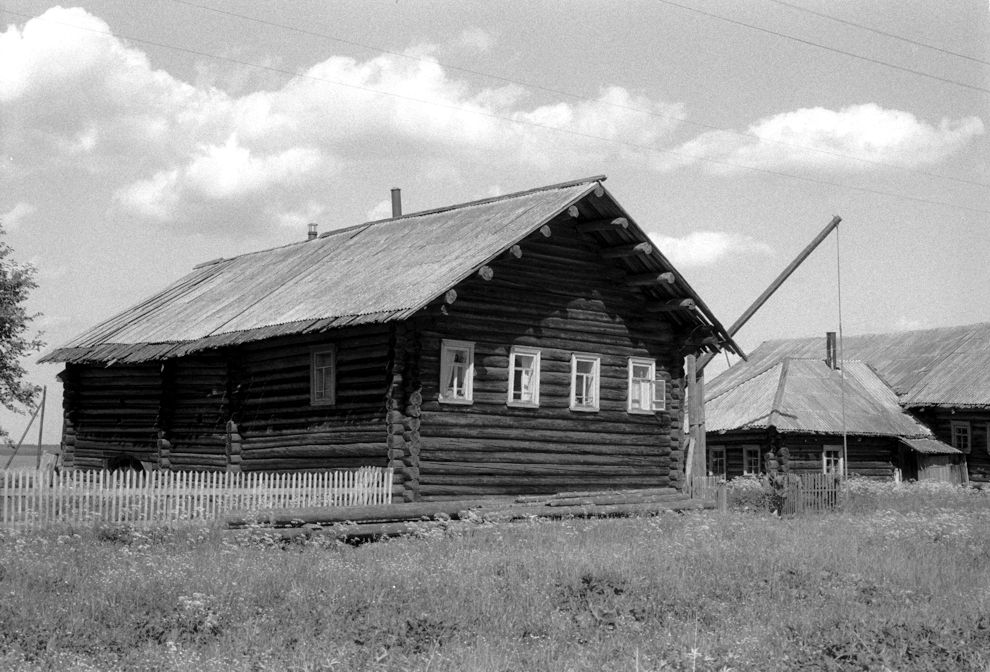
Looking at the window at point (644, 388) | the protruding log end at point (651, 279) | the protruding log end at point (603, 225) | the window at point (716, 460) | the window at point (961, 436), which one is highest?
the protruding log end at point (603, 225)

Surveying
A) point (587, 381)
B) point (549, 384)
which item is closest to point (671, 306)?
point (587, 381)

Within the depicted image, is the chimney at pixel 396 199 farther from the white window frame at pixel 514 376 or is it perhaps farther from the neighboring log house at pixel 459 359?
the white window frame at pixel 514 376

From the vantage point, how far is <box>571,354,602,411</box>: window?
2744cm

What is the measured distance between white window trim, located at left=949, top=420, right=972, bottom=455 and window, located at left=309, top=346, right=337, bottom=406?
26.2 m

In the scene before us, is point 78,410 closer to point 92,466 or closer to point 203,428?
point 92,466

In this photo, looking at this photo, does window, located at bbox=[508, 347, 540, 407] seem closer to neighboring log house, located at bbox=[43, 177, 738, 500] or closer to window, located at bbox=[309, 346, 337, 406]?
neighboring log house, located at bbox=[43, 177, 738, 500]

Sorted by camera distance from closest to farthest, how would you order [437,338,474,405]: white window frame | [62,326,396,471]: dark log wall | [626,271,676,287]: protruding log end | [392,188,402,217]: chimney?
[437,338,474,405]: white window frame < [62,326,396,471]: dark log wall < [626,271,676,287]: protruding log end < [392,188,402,217]: chimney

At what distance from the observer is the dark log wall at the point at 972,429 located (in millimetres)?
43594

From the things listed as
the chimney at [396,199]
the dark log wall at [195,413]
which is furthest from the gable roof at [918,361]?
the dark log wall at [195,413]

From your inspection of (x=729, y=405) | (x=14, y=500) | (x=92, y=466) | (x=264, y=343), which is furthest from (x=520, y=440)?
(x=729, y=405)

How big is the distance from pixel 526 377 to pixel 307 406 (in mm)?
4730

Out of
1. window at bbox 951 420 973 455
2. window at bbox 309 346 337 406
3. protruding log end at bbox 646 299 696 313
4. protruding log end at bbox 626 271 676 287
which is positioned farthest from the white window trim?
window at bbox 309 346 337 406

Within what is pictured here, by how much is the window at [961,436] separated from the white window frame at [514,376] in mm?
23519

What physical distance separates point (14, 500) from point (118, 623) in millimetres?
8853
